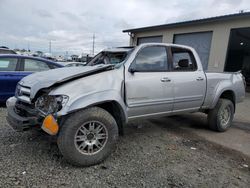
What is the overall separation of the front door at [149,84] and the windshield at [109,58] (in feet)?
1.32

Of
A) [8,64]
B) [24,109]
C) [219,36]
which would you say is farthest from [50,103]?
[219,36]

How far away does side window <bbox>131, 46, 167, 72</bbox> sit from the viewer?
3.74m

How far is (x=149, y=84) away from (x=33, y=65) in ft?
13.7

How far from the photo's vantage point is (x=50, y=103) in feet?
9.89

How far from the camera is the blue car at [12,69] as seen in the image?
580cm

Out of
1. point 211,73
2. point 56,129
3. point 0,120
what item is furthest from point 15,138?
point 211,73

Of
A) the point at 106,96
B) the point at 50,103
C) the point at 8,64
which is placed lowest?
the point at 50,103

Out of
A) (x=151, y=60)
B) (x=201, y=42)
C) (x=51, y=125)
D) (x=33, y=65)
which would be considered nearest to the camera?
(x=51, y=125)

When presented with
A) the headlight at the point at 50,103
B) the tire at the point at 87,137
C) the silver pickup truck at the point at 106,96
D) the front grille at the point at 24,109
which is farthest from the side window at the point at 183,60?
the front grille at the point at 24,109

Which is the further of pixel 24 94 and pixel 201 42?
pixel 201 42

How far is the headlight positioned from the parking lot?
18.3 inches

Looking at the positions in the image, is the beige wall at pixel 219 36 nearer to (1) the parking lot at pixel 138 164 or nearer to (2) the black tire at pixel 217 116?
(2) the black tire at pixel 217 116

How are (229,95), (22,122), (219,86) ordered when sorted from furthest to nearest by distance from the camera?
1. (229,95)
2. (219,86)
3. (22,122)

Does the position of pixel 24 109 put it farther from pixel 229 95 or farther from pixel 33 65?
pixel 229 95
